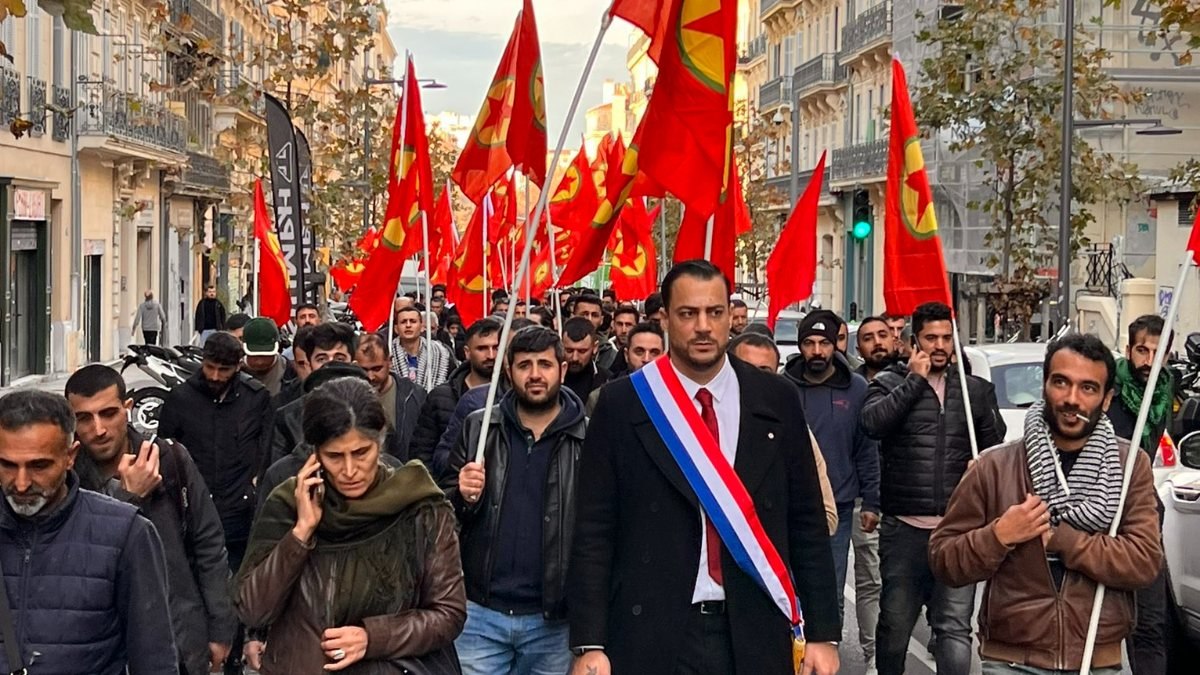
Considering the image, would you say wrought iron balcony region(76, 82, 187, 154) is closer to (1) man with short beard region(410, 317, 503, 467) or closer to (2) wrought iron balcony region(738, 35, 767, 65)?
(1) man with short beard region(410, 317, 503, 467)

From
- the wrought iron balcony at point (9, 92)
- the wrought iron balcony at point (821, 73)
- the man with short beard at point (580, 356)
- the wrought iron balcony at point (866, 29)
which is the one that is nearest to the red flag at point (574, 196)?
the wrought iron balcony at point (9, 92)

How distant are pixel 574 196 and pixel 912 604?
52.8 feet

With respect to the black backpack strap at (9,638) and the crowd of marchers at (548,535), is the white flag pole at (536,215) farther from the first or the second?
the black backpack strap at (9,638)

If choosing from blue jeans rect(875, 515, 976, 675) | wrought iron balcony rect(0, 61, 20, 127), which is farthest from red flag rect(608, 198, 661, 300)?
blue jeans rect(875, 515, 976, 675)

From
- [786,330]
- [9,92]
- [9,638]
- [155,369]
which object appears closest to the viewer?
[9,638]

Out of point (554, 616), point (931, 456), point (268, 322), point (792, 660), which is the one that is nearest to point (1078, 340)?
point (792, 660)

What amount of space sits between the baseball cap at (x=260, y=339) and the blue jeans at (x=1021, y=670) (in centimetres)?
528

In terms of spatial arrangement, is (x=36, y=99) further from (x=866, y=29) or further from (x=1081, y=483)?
(x=1081, y=483)

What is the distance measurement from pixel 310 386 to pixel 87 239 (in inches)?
1282

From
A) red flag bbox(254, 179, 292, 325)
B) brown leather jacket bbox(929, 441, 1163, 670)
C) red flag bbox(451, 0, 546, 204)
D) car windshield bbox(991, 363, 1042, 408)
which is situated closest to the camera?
brown leather jacket bbox(929, 441, 1163, 670)

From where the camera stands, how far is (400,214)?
42.4ft

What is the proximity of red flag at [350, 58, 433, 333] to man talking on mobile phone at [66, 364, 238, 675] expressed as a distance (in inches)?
238

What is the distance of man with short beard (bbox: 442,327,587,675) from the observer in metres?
6.57

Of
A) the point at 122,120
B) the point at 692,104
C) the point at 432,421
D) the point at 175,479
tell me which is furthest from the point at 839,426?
the point at 122,120
